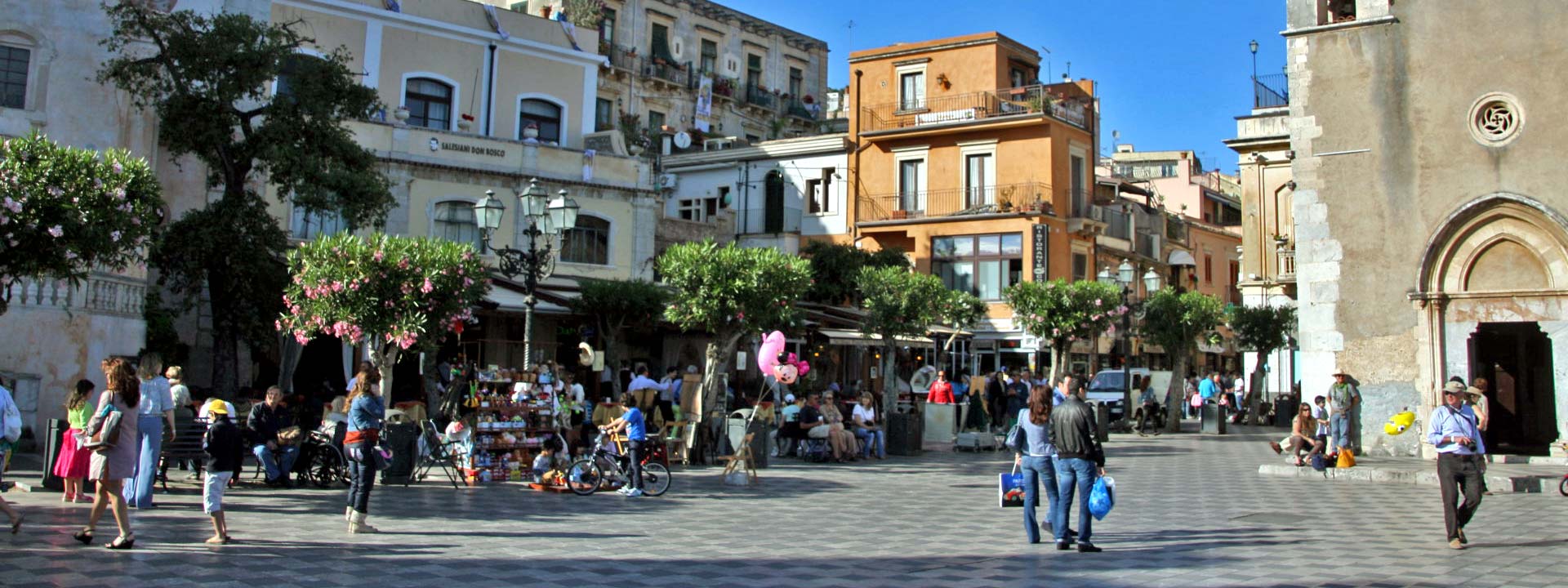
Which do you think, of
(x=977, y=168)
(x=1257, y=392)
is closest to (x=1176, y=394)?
(x=1257, y=392)

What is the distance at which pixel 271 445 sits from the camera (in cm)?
1400

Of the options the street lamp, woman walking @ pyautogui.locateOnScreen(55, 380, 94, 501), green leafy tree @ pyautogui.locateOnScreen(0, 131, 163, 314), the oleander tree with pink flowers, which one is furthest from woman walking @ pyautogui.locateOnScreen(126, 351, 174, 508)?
the street lamp

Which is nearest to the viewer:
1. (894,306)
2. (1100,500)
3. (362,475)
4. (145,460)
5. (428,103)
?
(1100,500)

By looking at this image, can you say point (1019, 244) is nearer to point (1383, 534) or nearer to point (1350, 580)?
point (1383, 534)

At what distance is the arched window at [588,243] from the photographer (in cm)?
2991

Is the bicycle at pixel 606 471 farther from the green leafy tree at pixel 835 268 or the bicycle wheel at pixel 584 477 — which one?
the green leafy tree at pixel 835 268

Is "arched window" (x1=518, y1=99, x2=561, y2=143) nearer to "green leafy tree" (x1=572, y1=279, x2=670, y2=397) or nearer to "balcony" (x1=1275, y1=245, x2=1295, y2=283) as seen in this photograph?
"green leafy tree" (x1=572, y1=279, x2=670, y2=397)

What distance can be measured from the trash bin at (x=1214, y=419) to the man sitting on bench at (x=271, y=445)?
2231 cm

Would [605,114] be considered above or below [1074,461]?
above

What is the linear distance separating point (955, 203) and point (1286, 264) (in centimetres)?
1009

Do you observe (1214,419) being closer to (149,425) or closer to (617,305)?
(617,305)

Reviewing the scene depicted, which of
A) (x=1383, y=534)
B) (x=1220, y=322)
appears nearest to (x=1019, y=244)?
(x=1220, y=322)

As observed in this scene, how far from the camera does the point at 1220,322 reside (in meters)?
33.6

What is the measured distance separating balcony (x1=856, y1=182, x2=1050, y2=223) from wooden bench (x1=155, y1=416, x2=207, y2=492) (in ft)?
91.9
